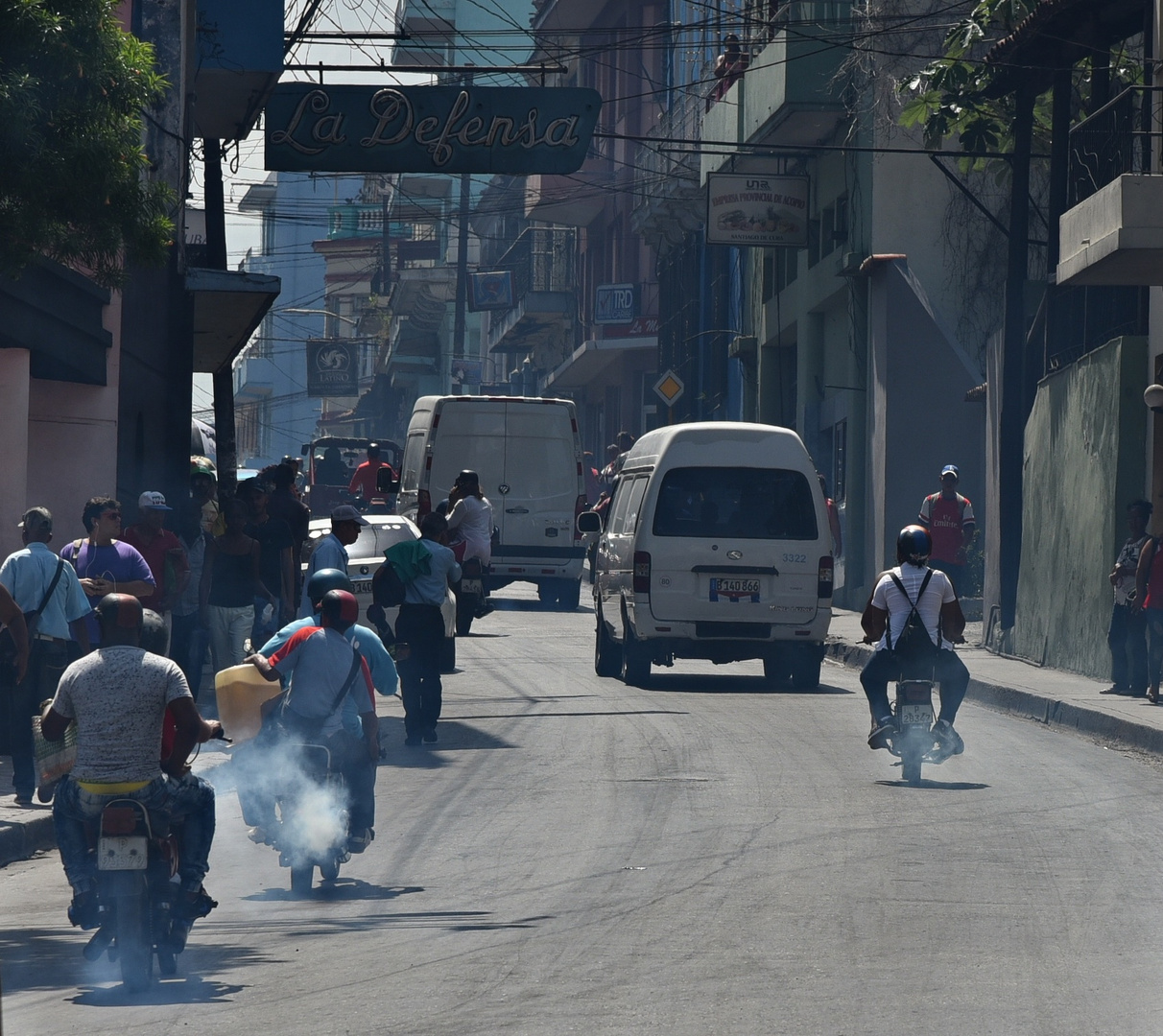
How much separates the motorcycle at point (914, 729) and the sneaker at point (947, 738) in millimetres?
17

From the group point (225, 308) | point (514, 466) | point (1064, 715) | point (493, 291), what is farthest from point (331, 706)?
point (493, 291)

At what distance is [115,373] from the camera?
18.8 metres

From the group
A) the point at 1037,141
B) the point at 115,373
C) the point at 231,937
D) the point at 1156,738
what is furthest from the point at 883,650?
the point at 1037,141

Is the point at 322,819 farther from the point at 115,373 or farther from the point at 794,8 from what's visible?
the point at 794,8

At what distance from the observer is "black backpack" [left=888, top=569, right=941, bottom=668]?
12.2 metres

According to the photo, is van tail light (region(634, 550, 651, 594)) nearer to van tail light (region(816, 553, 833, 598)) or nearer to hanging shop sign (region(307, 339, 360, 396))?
van tail light (region(816, 553, 833, 598))

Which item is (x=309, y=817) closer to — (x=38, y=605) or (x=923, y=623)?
(x=38, y=605)

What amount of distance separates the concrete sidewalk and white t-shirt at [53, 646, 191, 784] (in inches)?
343

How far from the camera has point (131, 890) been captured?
6.65 meters

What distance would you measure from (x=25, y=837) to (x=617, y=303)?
126 ft

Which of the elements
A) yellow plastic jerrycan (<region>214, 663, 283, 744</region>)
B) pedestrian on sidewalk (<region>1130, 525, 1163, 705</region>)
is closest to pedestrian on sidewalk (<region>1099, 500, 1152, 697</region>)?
pedestrian on sidewalk (<region>1130, 525, 1163, 705</region>)

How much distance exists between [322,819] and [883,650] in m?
4.94

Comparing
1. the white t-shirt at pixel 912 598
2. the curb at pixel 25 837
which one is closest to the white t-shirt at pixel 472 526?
the white t-shirt at pixel 912 598

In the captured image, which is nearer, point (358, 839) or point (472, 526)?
point (358, 839)
